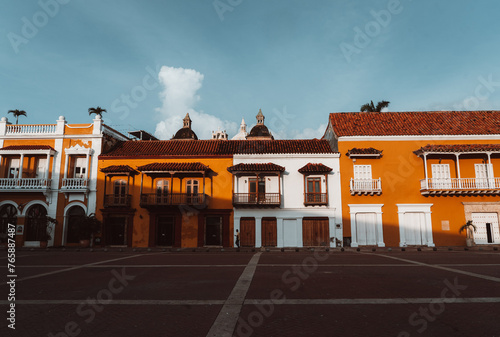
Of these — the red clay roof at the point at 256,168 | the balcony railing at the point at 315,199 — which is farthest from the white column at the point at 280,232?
the red clay roof at the point at 256,168

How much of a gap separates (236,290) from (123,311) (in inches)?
125

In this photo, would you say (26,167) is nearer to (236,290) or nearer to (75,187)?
(75,187)

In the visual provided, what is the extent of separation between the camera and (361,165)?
26531mm

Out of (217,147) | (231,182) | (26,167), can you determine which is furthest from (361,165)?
(26,167)

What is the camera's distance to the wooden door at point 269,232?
85.1ft

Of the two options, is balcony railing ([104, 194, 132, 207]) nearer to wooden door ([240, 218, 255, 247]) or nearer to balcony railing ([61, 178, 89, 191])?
balcony railing ([61, 178, 89, 191])

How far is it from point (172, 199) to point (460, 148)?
22865 mm

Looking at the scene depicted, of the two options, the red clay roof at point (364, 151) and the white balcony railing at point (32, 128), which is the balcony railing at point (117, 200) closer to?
the white balcony railing at point (32, 128)

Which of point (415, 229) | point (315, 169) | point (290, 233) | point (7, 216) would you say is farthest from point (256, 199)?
point (7, 216)

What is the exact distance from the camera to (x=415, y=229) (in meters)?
25.6

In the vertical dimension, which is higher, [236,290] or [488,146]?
[488,146]

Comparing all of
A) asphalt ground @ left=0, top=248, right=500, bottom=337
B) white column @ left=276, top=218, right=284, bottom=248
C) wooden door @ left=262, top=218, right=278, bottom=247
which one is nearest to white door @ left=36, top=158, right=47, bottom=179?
asphalt ground @ left=0, top=248, right=500, bottom=337

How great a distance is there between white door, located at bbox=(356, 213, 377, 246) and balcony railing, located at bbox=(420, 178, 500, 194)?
4.76 metres

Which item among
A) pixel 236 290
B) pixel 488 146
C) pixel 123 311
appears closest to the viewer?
pixel 123 311
